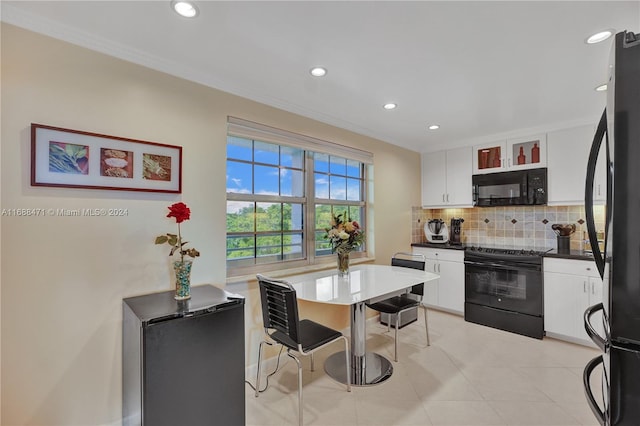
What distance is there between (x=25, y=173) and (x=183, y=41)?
3.67 feet

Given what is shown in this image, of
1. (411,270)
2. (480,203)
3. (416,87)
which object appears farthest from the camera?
(480,203)

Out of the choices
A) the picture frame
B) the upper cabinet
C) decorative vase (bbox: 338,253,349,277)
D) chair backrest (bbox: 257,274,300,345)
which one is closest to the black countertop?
the upper cabinet

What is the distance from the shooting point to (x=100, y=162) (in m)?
1.80

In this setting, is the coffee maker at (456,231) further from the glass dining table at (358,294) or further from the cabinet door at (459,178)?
the glass dining table at (358,294)

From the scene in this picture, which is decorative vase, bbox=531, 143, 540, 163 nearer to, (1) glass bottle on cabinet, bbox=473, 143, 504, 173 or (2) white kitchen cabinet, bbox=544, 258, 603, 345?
(1) glass bottle on cabinet, bbox=473, 143, 504, 173

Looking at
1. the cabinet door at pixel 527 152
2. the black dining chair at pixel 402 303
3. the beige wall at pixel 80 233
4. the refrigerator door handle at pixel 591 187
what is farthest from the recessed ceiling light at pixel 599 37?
the beige wall at pixel 80 233

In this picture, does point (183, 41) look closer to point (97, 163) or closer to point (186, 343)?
point (97, 163)

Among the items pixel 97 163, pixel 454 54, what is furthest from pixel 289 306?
pixel 454 54

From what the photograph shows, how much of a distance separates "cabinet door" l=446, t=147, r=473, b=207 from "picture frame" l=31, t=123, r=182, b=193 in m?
3.50

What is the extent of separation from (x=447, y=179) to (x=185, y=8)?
3.72 meters

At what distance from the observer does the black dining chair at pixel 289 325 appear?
75.9 inches

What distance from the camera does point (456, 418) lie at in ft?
6.48

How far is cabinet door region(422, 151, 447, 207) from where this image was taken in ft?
14.1

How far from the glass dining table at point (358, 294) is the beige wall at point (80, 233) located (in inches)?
31.0
